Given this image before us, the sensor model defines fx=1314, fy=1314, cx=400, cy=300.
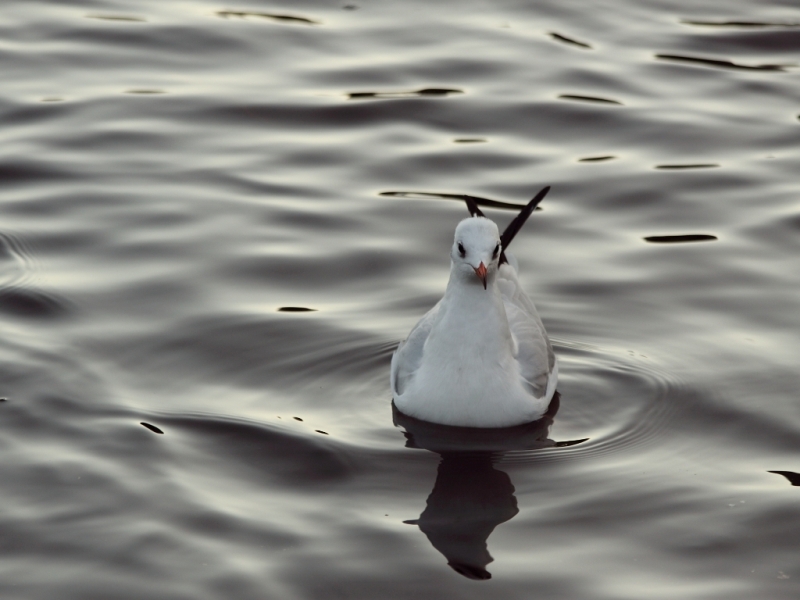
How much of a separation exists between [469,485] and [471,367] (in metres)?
0.89

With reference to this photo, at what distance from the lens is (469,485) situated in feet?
23.5

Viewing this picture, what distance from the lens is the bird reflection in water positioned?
6.59m

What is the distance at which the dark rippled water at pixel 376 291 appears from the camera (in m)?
6.53

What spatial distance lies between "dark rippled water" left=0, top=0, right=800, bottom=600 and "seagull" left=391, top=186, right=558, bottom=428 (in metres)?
0.16

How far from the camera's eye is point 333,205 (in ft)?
35.8

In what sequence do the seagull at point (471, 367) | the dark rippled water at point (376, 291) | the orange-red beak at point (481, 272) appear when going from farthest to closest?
the seagull at point (471, 367) → the orange-red beak at point (481, 272) → the dark rippled water at point (376, 291)

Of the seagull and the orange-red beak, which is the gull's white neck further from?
the orange-red beak

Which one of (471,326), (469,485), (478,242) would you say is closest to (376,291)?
(471,326)

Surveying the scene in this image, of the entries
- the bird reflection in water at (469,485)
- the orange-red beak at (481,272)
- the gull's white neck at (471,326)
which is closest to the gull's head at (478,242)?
the orange-red beak at (481,272)

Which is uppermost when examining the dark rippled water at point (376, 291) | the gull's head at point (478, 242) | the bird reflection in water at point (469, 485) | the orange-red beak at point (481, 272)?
the gull's head at point (478, 242)

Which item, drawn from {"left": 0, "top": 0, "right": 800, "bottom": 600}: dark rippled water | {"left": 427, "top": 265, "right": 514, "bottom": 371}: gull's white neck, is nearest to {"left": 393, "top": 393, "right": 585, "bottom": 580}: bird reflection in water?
{"left": 0, "top": 0, "right": 800, "bottom": 600}: dark rippled water

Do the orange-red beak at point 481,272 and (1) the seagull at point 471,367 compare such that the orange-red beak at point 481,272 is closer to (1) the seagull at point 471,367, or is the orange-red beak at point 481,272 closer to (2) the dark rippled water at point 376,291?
(1) the seagull at point 471,367

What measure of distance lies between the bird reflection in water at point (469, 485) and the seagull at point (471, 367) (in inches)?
2.8

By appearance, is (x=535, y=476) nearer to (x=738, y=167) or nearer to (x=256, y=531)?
(x=256, y=531)
